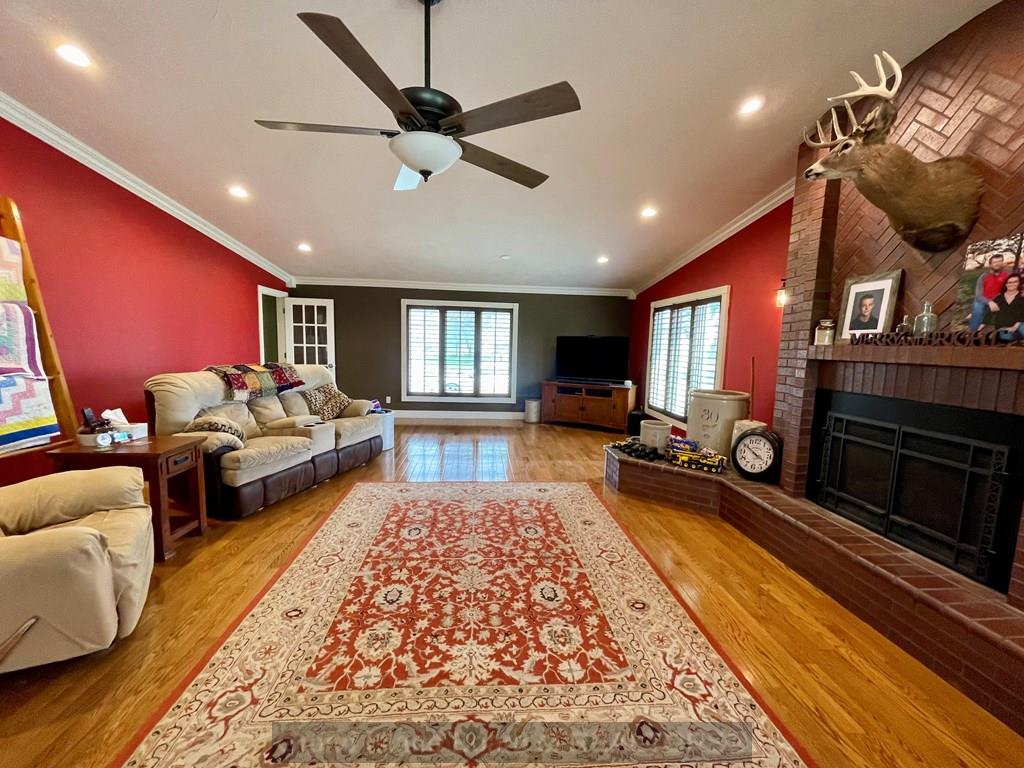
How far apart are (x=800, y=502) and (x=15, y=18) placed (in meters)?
5.04

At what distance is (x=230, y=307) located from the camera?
4754 millimetres

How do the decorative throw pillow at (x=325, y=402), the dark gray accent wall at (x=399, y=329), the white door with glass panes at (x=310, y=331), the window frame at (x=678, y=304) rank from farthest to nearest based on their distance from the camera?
the dark gray accent wall at (x=399, y=329), the white door with glass panes at (x=310, y=331), the decorative throw pillow at (x=325, y=402), the window frame at (x=678, y=304)

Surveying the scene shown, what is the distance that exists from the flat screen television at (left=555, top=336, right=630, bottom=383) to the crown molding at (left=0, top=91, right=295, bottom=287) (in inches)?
191

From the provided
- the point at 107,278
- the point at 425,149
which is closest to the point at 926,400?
the point at 425,149

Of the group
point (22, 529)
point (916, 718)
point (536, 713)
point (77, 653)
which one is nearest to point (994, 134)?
point (916, 718)

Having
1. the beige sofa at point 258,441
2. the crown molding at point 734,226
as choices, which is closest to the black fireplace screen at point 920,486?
the crown molding at point 734,226

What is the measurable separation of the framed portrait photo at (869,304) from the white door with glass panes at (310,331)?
21.4ft

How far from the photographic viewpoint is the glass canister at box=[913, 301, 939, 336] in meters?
1.91

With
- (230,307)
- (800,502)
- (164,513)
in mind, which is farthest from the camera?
(230,307)

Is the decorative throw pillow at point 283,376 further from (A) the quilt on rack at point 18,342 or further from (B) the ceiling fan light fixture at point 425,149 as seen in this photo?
(B) the ceiling fan light fixture at point 425,149

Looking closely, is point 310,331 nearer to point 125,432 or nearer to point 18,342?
point 125,432

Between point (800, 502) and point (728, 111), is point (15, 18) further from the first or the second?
point (800, 502)

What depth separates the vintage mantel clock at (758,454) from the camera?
2830 millimetres

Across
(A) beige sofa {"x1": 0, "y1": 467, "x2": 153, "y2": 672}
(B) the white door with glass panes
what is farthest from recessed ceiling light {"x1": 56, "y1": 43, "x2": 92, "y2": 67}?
(B) the white door with glass panes
